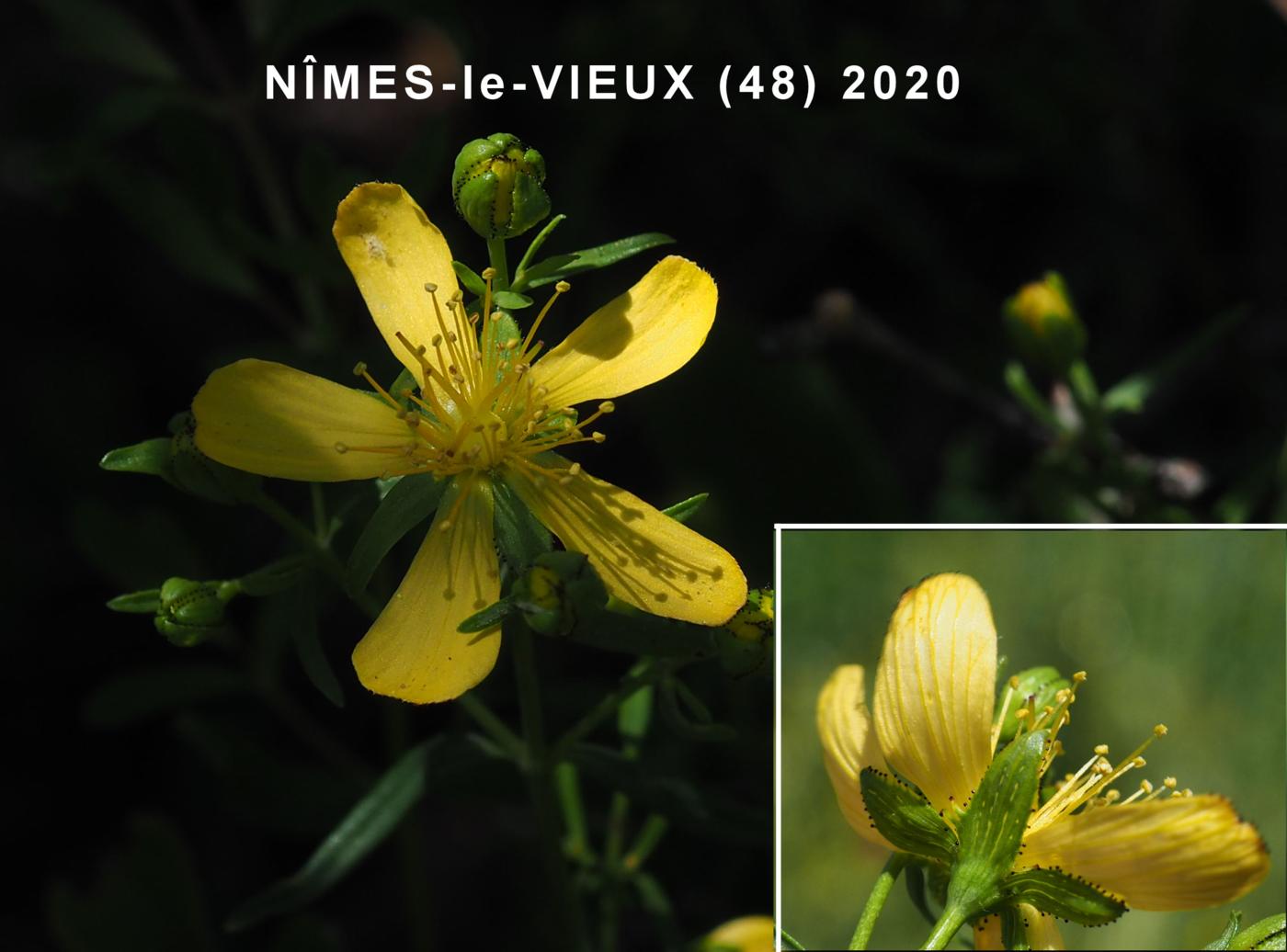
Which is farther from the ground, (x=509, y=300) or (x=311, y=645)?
(x=509, y=300)

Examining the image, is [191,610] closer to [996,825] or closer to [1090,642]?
[996,825]

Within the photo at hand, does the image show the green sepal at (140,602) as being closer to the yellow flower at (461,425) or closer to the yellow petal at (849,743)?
the yellow flower at (461,425)

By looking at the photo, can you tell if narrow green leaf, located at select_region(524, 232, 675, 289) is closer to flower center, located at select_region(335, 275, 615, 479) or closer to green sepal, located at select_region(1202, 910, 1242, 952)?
flower center, located at select_region(335, 275, 615, 479)

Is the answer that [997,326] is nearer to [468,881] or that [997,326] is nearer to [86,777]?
[468,881]

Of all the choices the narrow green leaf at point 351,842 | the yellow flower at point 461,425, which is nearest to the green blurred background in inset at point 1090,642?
the narrow green leaf at point 351,842

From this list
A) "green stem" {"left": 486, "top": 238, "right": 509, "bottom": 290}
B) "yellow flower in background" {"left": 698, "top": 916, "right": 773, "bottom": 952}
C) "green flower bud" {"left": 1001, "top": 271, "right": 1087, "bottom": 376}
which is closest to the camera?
"green stem" {"left": 486, "top": 238, "right": 509, "bottom": 290}

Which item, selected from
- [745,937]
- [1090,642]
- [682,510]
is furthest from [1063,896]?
[1090,642]

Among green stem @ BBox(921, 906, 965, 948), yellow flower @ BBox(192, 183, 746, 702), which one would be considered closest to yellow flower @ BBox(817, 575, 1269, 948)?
green stem @ BBox(921, 906, 965, 948)
